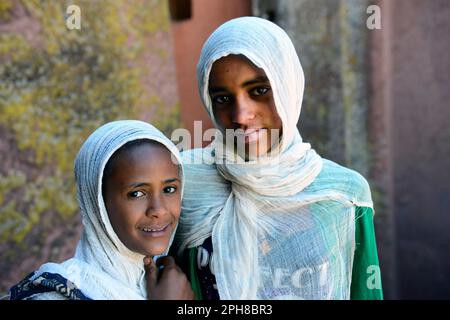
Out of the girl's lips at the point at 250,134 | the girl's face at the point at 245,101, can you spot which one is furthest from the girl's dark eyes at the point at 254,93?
the girl's lips at the point at 250,134

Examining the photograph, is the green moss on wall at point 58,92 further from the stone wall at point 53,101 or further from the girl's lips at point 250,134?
the girl's lips at point 250,134

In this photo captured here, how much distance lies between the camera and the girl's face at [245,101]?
1837 millimetres

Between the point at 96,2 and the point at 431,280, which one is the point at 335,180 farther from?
the point at 431,280

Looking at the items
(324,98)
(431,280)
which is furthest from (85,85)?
(431,280)

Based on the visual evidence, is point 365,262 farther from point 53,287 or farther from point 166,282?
point 53,287

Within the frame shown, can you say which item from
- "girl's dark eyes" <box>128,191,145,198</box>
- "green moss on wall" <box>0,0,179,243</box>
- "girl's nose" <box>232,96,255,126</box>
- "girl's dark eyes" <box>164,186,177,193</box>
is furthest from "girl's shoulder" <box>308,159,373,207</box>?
"green moss on wall" <box>0,0,179,243</box>

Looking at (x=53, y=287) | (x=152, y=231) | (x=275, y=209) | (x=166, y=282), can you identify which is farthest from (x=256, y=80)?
(x=53, y=287)

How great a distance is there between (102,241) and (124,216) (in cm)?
11

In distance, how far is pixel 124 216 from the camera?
67.2 inches

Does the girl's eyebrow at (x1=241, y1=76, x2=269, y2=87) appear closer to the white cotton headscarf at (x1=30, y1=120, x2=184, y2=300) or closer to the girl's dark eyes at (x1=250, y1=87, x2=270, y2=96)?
the girl's dark eyes at (x1=250, y1=87, x2=270, y2=96)

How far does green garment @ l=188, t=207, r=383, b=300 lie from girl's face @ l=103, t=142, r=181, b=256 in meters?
0.27

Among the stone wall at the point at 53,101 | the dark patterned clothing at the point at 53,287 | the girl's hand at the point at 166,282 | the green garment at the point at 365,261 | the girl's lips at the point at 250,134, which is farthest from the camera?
the stone wall at the point at 53,101

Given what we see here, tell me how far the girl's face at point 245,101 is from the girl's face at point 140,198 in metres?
0.25
